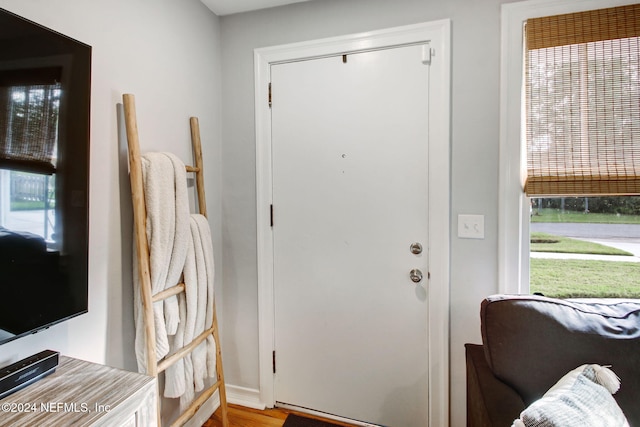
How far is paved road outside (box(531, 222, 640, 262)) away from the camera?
1.44 m

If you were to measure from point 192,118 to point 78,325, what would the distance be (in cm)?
108

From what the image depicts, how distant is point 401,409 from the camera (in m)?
1.71

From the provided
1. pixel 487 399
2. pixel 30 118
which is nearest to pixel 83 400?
pixel 30 118

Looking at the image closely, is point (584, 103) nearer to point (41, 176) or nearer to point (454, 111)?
point (454, 111)

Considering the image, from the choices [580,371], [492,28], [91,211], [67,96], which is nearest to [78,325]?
[91,211]

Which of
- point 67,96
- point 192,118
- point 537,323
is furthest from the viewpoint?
point 192,118

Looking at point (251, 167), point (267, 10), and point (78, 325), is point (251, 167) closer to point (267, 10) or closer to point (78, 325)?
point (267, 10)

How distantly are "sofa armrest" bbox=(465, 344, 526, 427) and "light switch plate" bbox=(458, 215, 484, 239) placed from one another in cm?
55

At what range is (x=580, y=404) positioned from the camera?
0.85 m

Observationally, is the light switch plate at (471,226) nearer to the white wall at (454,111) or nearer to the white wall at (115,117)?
the white wall at (454,111)

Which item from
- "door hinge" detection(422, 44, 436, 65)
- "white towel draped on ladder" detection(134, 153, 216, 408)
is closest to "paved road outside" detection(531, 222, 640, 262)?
"door hinge" detection(422, 44, 436, 65)

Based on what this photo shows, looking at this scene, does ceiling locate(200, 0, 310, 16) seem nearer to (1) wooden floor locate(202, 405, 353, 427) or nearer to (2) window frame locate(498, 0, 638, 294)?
(2) window frame locate(498, 0, 638, 294)

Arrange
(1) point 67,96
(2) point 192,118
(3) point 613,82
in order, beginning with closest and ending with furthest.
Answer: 1. (1) point 67,96
2. (3) point 613,82
3. (2) point 192,118

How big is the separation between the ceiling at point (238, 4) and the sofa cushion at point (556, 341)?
1.90 meters
